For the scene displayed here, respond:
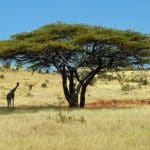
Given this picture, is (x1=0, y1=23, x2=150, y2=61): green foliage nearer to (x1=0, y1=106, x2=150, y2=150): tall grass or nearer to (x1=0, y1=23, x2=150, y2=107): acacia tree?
(x1=0, y1=23, x2=150, y2=107): acacia tree

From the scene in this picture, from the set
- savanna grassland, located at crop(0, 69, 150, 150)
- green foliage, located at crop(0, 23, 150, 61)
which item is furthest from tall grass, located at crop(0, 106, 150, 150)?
green foliage, located at crop(0, 23, 150, 61)

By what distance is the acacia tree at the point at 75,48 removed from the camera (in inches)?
1312

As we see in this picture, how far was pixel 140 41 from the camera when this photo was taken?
34.9 metres

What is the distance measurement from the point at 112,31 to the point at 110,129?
15.1m

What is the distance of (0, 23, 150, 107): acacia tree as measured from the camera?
3331cm

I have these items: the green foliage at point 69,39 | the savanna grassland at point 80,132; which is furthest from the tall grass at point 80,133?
the green foliage at point 69,39

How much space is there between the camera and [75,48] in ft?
109

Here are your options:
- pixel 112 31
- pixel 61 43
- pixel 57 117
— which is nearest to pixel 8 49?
pixel 61 43

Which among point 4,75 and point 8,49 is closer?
point 8,49

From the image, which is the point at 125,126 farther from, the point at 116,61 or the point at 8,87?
the point at 8,87

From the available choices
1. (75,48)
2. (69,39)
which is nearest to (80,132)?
(75,48)

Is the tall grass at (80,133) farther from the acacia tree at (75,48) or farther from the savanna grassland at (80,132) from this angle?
the acacia tree at (75,48)

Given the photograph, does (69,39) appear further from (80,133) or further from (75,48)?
(80,133)

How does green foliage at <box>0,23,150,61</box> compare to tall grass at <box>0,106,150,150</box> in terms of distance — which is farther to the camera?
green foliage at <box>0,23,150,61</box>
